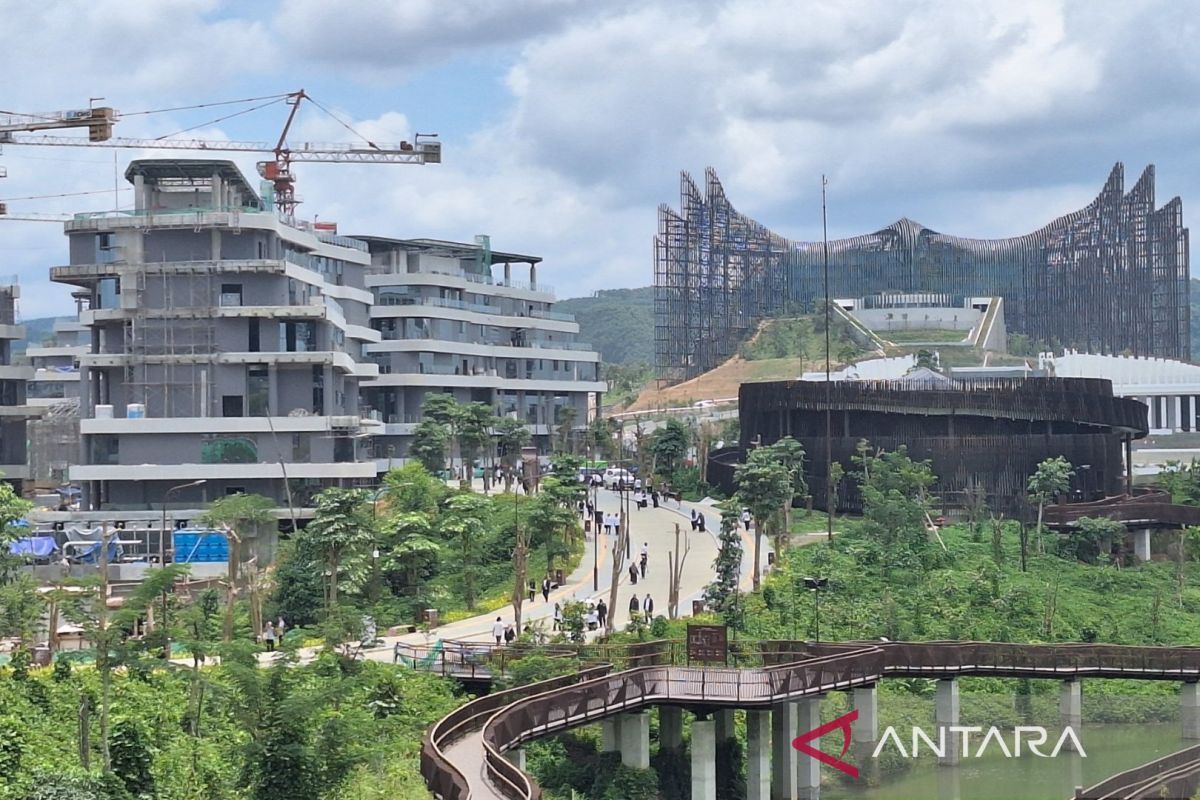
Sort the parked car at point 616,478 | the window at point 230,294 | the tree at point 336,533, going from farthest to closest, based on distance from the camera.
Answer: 1. the parked car at point 616,478
2. the window at point 230,294
3. the tree at point 336,533

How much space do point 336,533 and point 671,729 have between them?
1766 centimetres

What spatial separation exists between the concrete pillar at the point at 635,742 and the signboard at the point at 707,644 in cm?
269

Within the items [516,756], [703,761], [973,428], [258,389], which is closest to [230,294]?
[258,389]

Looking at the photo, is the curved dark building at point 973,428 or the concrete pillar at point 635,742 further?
the curved dark building at point 973,428

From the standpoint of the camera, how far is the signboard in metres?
52.3

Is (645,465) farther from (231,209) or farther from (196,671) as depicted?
(196,671)

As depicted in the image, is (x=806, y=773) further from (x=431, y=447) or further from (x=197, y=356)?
(x=431, y=447)

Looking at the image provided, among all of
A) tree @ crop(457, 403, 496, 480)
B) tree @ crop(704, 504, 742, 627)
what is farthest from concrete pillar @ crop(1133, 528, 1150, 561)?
tree @ crop(457, 403, 496, 480)

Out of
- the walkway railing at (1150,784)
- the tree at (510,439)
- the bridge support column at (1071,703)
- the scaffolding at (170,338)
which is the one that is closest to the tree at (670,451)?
the tree at (510,439)

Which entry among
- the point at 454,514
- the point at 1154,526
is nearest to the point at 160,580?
the point at 454,514

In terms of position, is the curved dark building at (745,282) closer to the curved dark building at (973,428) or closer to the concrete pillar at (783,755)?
the curved dark building at (973,428)

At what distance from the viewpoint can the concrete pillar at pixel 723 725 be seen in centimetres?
5381

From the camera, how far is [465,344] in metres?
127

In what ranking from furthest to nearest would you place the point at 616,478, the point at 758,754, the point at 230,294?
the point at 616,478 < the point at 230,294 < the point at 758,754
